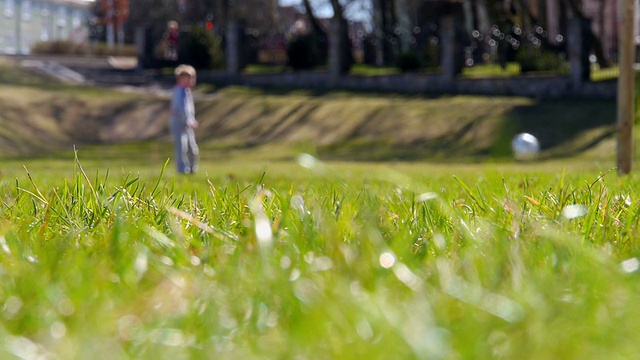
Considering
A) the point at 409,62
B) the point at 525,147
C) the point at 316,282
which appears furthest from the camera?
the point at 409,62

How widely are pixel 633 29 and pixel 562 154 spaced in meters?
12.9

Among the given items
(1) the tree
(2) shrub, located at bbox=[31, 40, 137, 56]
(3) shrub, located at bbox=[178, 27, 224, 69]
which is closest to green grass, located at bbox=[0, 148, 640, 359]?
(1) the tree

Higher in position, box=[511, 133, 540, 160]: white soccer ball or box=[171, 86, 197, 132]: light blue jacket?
box=[171, 86, 197, 132]: light blue jacket

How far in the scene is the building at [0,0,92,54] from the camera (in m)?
85.9

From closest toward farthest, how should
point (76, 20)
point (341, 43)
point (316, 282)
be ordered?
point (316, 282) < point (341, 43) < point (76, 20)

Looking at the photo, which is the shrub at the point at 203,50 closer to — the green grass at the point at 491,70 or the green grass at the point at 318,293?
the green grass at the point at 491,70

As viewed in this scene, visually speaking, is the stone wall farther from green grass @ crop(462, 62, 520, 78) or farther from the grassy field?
the grassy field

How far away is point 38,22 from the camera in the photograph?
3600 inches

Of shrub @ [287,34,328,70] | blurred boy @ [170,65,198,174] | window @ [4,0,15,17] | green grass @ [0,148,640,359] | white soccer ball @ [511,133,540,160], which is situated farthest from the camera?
window @ [4,0,15,17]

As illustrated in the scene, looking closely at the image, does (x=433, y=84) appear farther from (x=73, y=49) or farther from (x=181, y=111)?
(x=73, y=49)

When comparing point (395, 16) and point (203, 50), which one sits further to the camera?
point (203, 50)

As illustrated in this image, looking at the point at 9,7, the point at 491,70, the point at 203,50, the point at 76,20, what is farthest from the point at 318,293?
the point at 76,20

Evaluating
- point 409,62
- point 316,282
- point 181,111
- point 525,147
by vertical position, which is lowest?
point 525,147

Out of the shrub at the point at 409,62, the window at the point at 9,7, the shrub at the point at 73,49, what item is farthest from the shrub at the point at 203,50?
the window at the point at 9,7
